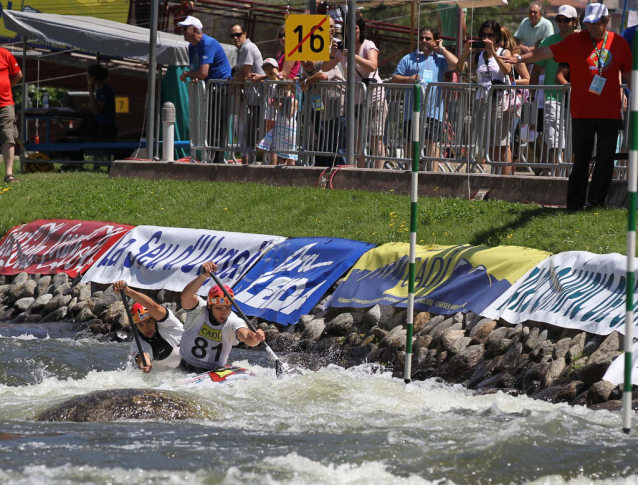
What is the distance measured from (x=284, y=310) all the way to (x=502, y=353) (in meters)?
3.05

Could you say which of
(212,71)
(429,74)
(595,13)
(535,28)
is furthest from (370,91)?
(595,13)

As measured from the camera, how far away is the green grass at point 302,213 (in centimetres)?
1079

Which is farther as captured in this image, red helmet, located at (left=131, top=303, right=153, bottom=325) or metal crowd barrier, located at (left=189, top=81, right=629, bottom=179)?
metal crowd barrier, located at (left=189, top=81, right=629, bottom=179)

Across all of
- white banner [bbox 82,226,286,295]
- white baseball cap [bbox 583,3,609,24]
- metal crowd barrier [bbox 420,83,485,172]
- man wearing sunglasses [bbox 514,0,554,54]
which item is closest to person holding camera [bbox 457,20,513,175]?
metal crowd barrier [bbox 420,83,485,172]

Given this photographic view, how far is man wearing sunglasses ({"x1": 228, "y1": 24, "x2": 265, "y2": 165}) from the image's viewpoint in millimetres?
15445

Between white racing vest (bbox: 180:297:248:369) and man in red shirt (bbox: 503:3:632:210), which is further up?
man in red shirt (bbox: 503:3:632:210)

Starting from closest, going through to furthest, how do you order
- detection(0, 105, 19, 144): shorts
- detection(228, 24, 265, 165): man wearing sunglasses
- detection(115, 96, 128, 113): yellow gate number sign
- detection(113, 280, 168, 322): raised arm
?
detection(113, 280, 168, 322): raised arm
detection(228, 24, 265, 165): man wearing sunglasses
detection(0, 105, 19, 144): shorts
detection(115, 96, 128, 113): yellow gate number sign

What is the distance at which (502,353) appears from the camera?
9156mm

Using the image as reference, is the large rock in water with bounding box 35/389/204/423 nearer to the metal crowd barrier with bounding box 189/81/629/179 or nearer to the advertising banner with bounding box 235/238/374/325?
the advertising banner with bounding box 235/238/374/325

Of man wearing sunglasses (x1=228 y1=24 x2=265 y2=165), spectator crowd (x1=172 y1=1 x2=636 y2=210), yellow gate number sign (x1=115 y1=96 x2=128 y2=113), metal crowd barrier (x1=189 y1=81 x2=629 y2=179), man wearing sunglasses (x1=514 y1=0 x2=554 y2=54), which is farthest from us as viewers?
yellow gate number sign (x1=115 y1=96 x2=128 y2=113)

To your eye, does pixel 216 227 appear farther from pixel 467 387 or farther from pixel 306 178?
pixel 467 387

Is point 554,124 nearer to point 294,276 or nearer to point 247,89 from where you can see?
point 294,276

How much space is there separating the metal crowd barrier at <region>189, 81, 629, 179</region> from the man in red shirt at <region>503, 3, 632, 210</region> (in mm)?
353

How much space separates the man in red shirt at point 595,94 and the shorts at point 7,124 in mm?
9267
